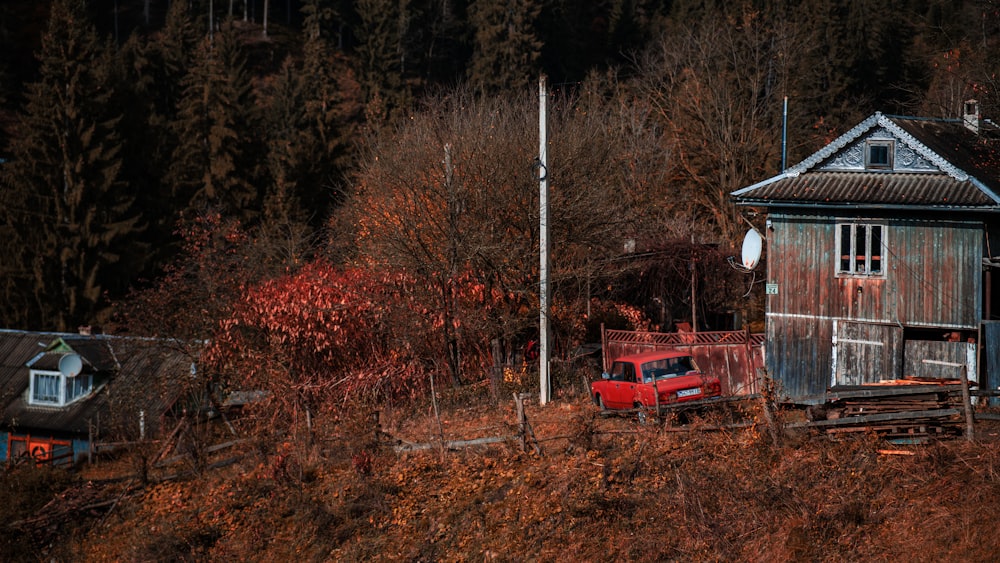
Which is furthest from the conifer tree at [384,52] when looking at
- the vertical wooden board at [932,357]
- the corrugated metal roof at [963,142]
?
the vertical wooden board at [932,357]

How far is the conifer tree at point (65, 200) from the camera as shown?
121ft

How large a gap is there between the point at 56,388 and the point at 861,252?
80.2 feet

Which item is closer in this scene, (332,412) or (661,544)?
(661,544)

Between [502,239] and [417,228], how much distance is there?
93.3 inches

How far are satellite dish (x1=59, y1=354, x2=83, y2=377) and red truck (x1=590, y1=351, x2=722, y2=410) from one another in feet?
56.8

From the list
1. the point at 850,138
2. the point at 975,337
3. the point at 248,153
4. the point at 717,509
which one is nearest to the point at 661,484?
the point at 717,509

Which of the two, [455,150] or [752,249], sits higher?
[455,150]

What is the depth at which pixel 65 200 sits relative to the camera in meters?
38.0

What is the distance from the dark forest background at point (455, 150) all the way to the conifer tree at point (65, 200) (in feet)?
0.30

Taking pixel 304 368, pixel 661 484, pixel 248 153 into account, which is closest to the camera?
pixel 661 484

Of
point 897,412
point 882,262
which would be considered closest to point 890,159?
point 882,262

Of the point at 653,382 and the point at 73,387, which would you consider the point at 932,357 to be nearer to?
the point at 653,382

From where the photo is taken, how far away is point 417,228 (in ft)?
82.3

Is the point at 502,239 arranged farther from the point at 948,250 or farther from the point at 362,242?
the point at 948,250
